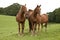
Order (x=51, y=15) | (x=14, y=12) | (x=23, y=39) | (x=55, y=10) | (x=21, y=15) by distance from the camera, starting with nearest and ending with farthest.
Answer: (x=23, y=39)
(x=21, y=15)
(x=51, y=15)
(x=55, y=10)
(x=14, y=12)

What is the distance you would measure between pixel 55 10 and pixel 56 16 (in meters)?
2.29

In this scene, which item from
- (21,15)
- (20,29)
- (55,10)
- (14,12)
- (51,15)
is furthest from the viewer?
(14,12)

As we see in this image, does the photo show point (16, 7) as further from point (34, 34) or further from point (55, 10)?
point (34, 34)

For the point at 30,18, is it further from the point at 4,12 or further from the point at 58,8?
the point at 4,12

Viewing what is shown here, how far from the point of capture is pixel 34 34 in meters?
16.2

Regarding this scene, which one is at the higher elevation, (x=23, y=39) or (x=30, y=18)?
(x=30, y=18)

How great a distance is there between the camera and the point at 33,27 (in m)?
16.3

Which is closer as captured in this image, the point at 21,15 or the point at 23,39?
the point at 23,39

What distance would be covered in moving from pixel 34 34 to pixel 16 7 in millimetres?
33411

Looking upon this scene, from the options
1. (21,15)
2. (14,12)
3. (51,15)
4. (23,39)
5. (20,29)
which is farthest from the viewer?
(14,12)

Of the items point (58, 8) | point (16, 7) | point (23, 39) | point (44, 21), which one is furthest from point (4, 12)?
point (23, 39)

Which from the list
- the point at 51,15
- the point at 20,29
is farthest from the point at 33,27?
the point at 51,15

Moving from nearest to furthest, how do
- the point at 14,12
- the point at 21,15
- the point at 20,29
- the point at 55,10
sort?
the point at 21,15 < the point at 20,29 < the point at 55,10 < the point at 14,12

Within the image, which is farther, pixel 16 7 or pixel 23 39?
pixel 16 7
